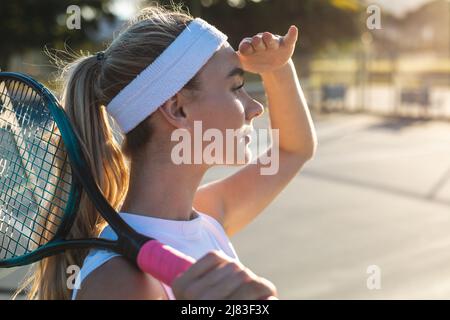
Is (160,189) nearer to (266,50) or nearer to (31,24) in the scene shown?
(266,50)

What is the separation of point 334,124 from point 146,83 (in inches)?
478

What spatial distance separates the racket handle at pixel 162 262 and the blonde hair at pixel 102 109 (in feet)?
1.07

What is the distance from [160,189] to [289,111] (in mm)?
574

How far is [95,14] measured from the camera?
973 inches

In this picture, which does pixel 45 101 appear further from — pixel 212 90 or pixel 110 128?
pixel 212 90

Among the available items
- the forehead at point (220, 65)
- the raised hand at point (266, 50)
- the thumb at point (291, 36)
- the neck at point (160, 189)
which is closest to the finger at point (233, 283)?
the neck at point (160, 189)

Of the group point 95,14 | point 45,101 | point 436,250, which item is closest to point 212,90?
point 45,101

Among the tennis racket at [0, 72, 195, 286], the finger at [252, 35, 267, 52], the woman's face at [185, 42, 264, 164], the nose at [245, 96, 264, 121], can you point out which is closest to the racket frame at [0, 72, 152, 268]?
the tennis racket at [0, 72, 195, 286]

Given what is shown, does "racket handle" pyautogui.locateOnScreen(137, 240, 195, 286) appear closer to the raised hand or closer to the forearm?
the raised hand

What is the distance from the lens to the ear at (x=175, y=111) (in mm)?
1632

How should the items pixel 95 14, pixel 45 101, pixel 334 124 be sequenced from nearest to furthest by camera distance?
pixel 45 101 < pixel 334 124 < pixel 95 14

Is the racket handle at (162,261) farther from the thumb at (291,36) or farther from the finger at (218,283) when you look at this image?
the thumb at (291,36)

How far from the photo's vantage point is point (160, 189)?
165 centimetres

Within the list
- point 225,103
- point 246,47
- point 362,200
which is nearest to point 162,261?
point 225,103
